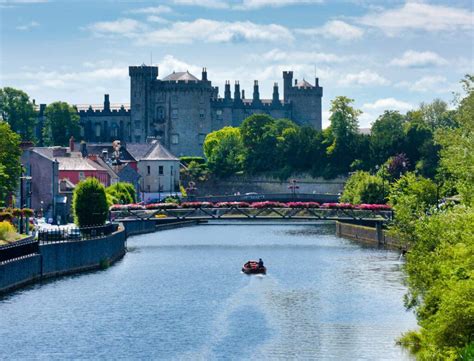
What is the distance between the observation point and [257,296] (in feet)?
236

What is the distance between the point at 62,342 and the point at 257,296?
18180mm

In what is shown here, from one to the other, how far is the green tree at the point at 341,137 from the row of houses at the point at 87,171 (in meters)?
23.3

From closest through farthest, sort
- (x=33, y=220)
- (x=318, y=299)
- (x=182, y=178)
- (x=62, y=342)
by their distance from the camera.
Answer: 1. (x=62, y=342)
2. (x=318, y=299)
3. (x=33, y=220)
4. (x=182, y=178)

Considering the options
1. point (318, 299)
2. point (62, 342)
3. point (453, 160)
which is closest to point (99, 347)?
point (62, 342)

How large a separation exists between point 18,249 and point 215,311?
40.0 ft

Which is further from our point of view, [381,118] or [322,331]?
[381,118]

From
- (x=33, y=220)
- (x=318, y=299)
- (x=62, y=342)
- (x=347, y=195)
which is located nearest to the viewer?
(x=62, y=342)

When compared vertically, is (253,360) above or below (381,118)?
below

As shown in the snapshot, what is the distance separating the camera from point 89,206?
Result: 317 ft

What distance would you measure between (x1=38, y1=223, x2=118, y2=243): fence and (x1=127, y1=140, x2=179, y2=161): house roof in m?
76.3

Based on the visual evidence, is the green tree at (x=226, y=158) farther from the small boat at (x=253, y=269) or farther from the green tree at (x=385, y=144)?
the small boat at (x=253, y=269)

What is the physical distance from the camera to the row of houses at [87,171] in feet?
391

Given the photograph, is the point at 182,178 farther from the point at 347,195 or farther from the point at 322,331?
the point at 322,331

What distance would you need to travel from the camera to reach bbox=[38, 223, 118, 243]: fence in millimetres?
83000
